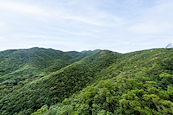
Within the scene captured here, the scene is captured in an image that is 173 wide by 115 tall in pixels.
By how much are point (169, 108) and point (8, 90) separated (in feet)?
212

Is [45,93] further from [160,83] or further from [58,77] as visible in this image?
[160,83]

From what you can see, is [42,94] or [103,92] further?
[42,94]

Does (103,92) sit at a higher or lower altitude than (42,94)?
higher

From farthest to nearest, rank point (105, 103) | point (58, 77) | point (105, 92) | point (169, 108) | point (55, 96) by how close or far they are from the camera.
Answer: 1. point (58, 77)
2. point (55, 96)
3. point (105, 92)
4. point (105, 103)
5. point (169, 108)

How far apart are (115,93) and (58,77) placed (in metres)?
41.2

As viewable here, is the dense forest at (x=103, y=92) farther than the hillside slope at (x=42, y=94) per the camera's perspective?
No

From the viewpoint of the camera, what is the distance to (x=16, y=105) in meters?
36.1

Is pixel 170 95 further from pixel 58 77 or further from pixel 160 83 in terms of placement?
pixel 58 77

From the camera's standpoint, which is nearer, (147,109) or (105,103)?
(147,109)

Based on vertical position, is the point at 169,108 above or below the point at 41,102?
above

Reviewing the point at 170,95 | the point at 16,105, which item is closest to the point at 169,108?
the point at 170,95

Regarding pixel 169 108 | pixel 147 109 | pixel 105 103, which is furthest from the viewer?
pixel 105 103

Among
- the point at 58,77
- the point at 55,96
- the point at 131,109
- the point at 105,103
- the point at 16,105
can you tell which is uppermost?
the point at 131,109

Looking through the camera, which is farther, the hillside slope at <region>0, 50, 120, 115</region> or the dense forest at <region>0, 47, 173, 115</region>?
the hillside slope at <region>0, 50, 120, 115</region>
